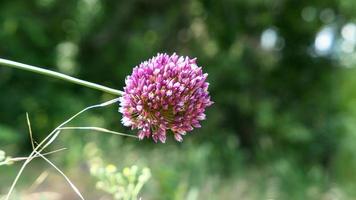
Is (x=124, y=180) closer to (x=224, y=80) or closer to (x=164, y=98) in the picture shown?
(x=164, y=98)

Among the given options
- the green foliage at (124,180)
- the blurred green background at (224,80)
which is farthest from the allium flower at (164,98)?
the blurred green background at (224,80)

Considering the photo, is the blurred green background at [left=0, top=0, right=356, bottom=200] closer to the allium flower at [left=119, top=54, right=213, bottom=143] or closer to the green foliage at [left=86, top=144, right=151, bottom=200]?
the green foliage at [left=86, top=144, right=151, bottom=200]

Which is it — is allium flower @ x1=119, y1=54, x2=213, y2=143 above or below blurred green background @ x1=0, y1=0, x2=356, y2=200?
below

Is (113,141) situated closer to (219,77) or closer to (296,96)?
(219,77)

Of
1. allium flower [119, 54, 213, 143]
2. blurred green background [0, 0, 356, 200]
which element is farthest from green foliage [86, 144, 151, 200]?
blurred green background [0, 0, 356, 200]

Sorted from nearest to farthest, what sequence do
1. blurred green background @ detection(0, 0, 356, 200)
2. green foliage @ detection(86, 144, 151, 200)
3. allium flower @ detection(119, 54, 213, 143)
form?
allium flower @ detection(119, 54, 213, 143) < green foliage @ detection(86, 144, 151, 200) < blurred green background @ detection(0, 0, 356, 200)

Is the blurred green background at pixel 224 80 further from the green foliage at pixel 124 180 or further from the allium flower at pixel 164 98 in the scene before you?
the allium flower at pixel 164 98

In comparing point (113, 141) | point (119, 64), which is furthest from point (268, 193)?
point (119, 64)
